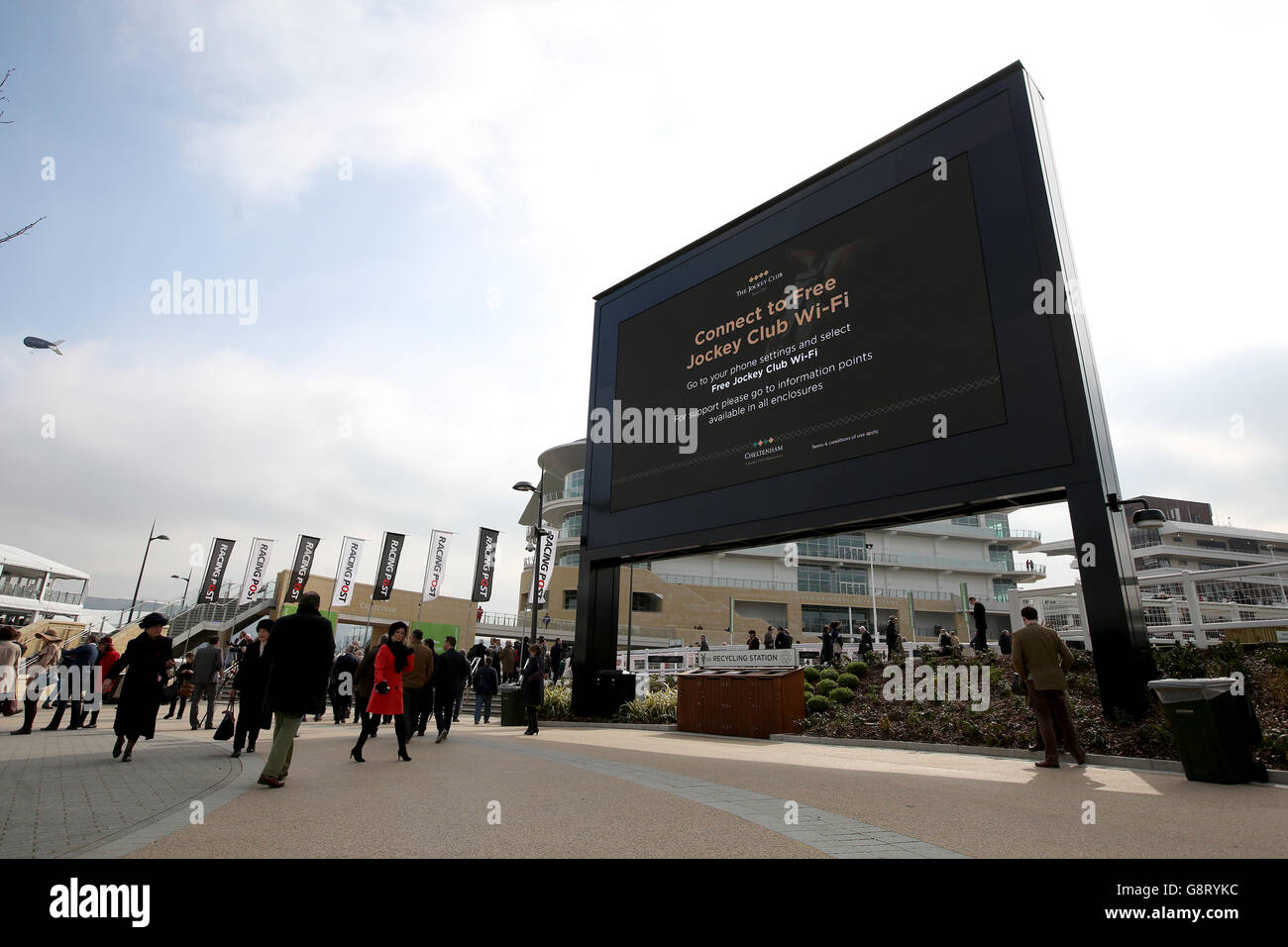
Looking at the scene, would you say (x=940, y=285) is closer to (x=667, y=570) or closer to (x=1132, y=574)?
(x=1132, y=574)

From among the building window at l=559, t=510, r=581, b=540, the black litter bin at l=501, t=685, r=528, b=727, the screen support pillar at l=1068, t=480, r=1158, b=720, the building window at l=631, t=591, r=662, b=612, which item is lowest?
the black litter bin at l=501, t=685, r=528, b=727

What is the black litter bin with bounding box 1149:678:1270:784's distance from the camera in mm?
6320

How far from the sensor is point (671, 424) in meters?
14.9

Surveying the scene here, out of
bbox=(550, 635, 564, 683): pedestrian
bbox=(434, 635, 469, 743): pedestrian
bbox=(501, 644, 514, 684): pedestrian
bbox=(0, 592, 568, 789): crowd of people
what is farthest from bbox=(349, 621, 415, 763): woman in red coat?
bbox=(550, 635, 564, 683): pedestrian

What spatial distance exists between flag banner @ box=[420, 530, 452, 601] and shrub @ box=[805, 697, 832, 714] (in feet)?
109

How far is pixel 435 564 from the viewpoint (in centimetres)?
4247

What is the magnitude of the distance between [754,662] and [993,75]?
37.4 feet

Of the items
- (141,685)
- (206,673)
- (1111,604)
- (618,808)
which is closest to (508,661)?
(206,673)

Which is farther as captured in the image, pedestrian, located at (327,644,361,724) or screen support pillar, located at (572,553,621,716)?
screen support pillar, located at (572,553,621,716)

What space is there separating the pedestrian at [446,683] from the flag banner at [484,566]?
1100 inches

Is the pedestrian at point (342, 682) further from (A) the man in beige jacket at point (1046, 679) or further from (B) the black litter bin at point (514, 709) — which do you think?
(A) the man in beige jacket at point (1046, 679)
